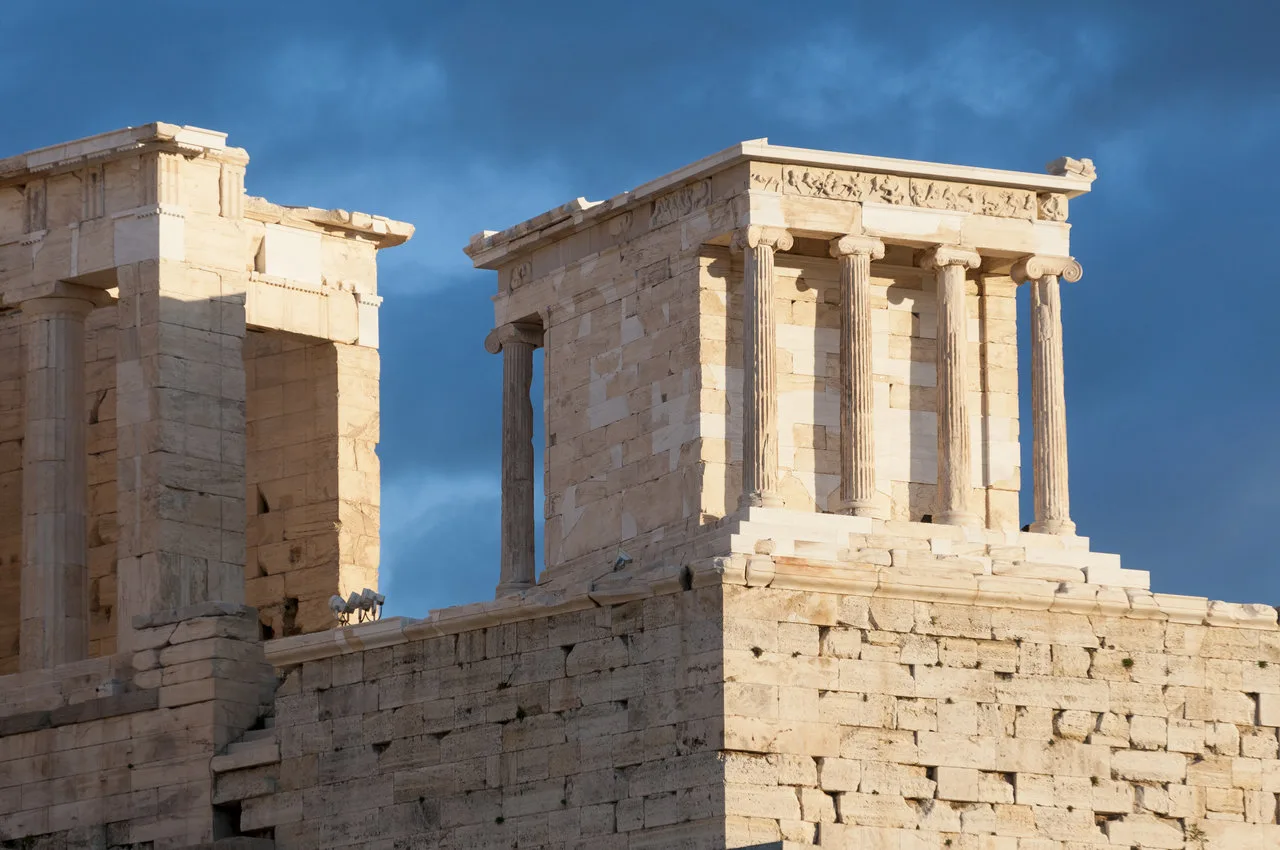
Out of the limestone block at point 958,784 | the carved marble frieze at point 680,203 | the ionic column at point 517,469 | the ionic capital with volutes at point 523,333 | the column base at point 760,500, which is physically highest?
the carved marble frieze at point 680,203

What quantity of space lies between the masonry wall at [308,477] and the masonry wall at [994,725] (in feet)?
36.6

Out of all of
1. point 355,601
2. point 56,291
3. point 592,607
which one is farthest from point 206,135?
point 592,607

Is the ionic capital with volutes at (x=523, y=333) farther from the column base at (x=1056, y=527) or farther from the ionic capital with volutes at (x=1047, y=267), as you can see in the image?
the column base at (x=1056, y=527)

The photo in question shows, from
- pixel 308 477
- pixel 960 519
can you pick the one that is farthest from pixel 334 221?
pixel 960 519

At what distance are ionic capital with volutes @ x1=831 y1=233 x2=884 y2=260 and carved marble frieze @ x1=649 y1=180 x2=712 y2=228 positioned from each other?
1.51 m

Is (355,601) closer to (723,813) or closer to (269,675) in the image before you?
(269,675)

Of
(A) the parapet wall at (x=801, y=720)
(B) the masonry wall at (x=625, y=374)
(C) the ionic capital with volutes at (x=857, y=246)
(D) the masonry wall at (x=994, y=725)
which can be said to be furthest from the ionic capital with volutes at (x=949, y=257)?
(D) the masonry wall at (x=994, y=725)

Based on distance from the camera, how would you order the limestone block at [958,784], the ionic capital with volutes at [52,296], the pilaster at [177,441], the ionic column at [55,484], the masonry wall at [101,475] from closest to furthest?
the limestone block at [958,784]
the pilaster at [177,441]
the ionic column at [55,484]
the ionic capital with volutes at [52,296]
the masonry wall at [101,475]

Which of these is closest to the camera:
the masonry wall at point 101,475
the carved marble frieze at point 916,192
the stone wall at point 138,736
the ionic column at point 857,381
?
the ionic column at point 857,381

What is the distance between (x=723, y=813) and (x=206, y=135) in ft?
41.8

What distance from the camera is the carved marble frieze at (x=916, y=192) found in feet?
152

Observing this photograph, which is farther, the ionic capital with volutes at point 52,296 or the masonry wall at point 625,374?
the ionic capital with volutes at point 52,296

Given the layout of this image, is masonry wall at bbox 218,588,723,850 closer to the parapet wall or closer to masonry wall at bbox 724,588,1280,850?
the parapet wall

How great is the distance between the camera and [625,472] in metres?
47.3
